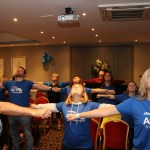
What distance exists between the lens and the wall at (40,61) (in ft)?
39.8

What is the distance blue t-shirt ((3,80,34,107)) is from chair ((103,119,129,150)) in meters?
1.69

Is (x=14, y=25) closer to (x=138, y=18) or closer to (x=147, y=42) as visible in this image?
(x=138, y=18)

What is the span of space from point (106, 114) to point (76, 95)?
859 millimetres

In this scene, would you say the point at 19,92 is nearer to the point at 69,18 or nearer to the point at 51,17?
the point at 69,18

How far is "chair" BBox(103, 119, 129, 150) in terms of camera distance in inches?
145

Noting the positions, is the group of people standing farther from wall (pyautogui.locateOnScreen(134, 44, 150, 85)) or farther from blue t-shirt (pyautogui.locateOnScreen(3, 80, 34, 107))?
wall (pyautogui.locateOnScreen(134, 44, 150, 85))

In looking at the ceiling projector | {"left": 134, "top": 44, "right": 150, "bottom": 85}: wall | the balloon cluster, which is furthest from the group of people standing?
the balloon cluster

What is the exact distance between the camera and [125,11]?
17.9ft

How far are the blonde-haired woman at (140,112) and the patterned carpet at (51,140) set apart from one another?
3189 mm

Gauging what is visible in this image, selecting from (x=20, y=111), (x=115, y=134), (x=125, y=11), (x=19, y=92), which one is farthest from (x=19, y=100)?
(x=125, y=11)

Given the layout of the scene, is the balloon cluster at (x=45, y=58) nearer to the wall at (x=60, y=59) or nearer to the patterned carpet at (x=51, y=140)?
the wall at (x=60, y=59)

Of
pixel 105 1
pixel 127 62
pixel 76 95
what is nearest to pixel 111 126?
pixel 76 95

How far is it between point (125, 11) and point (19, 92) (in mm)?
2942

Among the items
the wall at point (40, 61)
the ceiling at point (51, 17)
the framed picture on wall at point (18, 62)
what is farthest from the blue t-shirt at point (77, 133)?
the framed picture on wall at point (18, 62)
